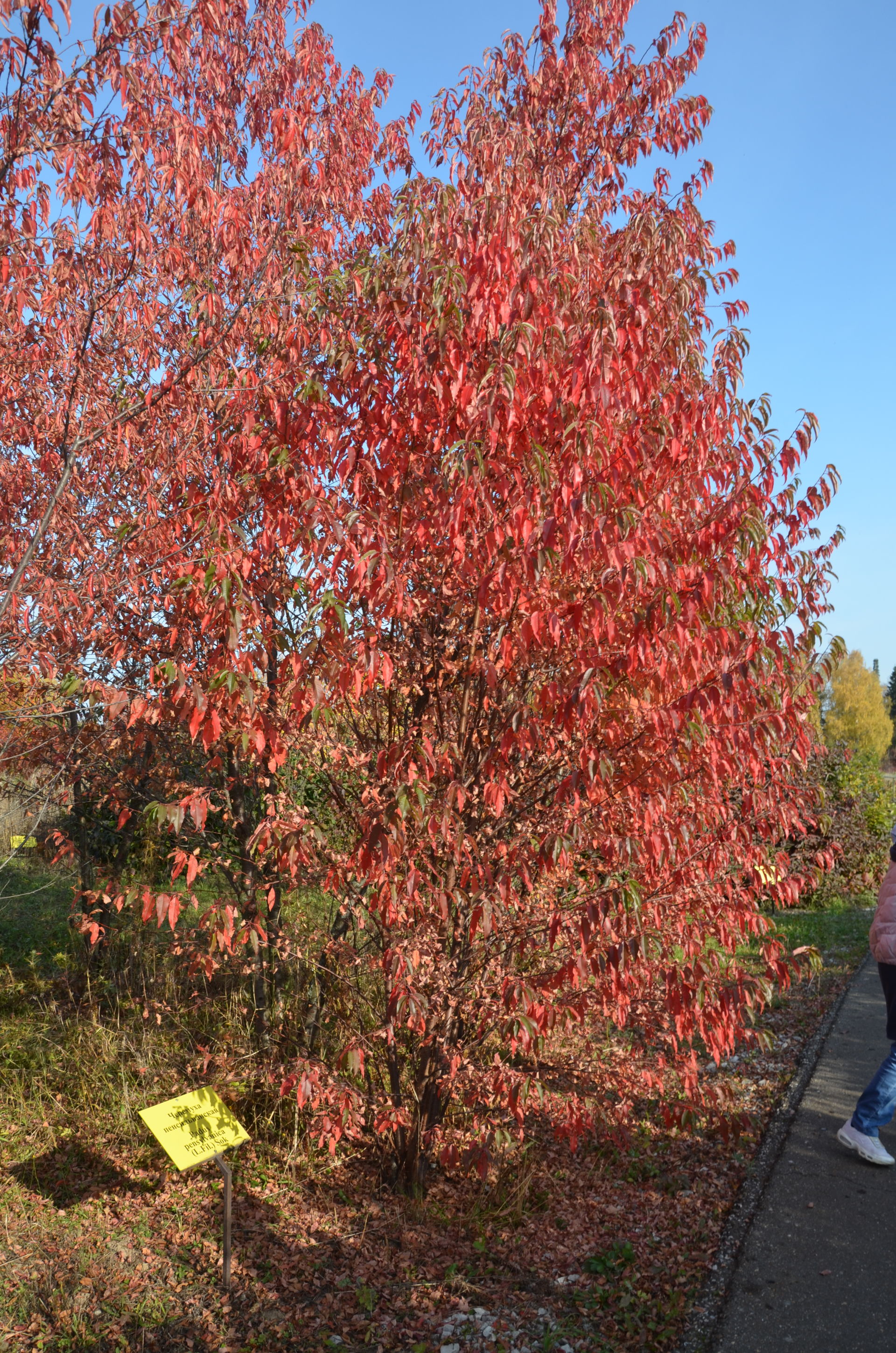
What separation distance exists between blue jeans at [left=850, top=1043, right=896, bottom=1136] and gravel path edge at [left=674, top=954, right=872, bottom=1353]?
41 cm

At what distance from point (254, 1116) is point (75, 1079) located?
1.17m

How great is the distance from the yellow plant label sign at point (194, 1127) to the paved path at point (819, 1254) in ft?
6.13

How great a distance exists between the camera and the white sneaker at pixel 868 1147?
387 cm

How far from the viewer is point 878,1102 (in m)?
3.87

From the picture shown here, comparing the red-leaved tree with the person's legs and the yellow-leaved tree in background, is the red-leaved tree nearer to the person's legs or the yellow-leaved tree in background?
the person's legs

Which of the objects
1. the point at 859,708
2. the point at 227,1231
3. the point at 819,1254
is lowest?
the point at 227,1231

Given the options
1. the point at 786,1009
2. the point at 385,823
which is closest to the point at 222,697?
the point at 385,823

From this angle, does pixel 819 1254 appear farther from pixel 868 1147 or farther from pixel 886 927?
pixel 886 927

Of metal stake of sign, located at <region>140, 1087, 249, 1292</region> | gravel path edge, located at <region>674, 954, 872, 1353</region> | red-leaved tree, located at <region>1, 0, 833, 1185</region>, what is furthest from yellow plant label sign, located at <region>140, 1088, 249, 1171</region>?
gravel path edge, located at <region>674, 954, 872, 1353</region>

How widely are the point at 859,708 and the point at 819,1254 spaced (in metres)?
33.6

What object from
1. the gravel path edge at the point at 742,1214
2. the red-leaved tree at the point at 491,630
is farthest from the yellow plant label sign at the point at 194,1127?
the gravel path edge at the point at 742,1214

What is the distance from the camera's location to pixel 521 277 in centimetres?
301

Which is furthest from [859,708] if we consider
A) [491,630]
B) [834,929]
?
[491,630]

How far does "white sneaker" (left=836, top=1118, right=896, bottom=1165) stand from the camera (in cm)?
387
